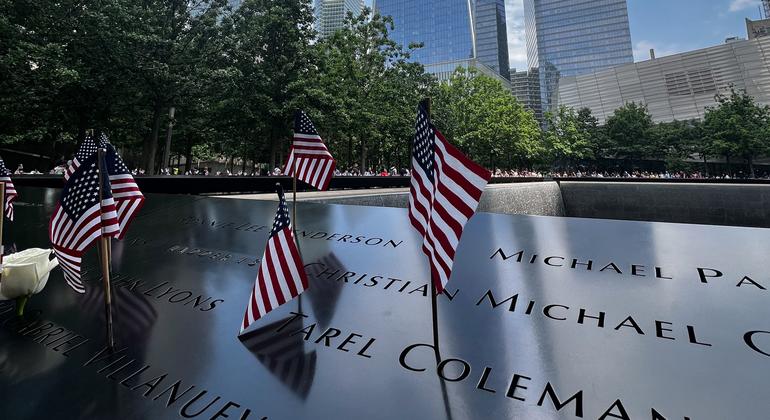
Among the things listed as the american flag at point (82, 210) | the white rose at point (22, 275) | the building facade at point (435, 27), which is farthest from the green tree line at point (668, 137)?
the building facade at point (435, 27)

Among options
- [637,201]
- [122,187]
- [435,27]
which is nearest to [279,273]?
[122,187]

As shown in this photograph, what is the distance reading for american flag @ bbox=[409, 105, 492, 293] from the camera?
6.67 feet

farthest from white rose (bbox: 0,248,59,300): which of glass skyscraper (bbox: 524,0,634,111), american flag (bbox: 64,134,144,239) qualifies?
glass skyscraper (bbox: 524,0,634,111)

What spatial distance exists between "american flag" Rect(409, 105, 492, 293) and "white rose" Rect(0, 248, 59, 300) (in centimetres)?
279

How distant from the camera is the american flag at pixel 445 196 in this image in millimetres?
2033

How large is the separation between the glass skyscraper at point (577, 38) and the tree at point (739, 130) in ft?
182

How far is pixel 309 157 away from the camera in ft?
16.3

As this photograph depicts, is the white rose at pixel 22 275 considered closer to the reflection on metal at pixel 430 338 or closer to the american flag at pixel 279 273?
the reflection on metal at pixel 430 338

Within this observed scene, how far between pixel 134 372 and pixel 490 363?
75.1 inches

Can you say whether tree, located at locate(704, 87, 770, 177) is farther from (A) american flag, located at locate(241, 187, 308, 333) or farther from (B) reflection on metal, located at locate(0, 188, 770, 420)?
(A) american flag, located at locate(241, 187, 308, 333)

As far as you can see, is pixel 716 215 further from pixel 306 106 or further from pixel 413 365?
pixel 306 106

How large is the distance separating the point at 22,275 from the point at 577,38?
13064 centimetres

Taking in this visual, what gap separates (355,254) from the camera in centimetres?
381

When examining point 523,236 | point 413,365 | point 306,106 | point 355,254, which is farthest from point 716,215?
point 306,106
